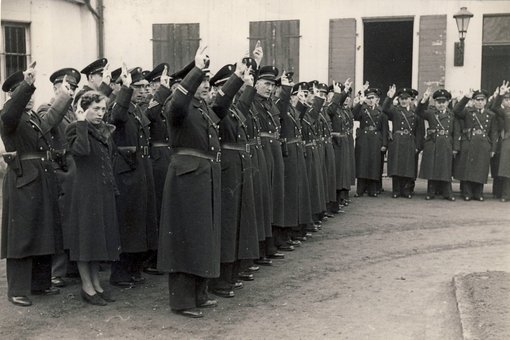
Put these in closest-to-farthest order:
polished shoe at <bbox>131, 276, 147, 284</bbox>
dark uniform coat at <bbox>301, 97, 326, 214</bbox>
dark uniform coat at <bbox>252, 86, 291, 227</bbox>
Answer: polished shoe at <bbox>131, 276, 147, 284</bbox> < dark uniform coat at <bbox>252, 86, 291, 227</bbox> < dark uniform coat at <bbox>301, 97, 326, 214</bbox>

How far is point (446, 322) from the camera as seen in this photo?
529cm

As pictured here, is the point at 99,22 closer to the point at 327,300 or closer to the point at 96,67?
the point at 96,67

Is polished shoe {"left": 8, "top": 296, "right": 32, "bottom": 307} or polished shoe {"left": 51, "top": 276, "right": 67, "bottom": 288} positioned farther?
polished shoe {"left": 51, "top": 276, "right": 67, "bottom": 288}

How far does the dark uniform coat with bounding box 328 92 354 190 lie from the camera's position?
10.9 m

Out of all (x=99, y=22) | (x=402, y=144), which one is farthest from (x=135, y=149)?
(x=99, y=22)

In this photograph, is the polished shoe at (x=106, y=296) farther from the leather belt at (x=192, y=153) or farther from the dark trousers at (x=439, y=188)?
the dark trousers at (x=439, y=188)

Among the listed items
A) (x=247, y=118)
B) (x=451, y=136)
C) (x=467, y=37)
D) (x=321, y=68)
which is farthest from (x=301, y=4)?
(x=247, y=118)

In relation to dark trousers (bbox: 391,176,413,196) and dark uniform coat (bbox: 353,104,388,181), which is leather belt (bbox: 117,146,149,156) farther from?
dark trousers (bbox: 391,176,413,196)

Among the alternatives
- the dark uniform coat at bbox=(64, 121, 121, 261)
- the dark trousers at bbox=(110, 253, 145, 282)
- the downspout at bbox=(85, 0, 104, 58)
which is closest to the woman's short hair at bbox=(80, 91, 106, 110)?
the dark uniform coat at bbox=(64, 121, 121, 261)

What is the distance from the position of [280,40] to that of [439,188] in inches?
223

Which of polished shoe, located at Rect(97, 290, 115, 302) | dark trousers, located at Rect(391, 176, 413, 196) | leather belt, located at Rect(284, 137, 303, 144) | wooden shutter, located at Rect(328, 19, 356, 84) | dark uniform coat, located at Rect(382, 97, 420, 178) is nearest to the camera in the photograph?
polished shoe, located at Rect(97, 290, 115, 302)

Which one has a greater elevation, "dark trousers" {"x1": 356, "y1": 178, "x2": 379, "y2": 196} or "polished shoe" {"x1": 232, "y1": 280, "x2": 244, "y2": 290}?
"dark trousers" {"x1": 356, "y1": 178, "x2": 379, "y2": 196}

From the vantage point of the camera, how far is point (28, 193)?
19.1 feet

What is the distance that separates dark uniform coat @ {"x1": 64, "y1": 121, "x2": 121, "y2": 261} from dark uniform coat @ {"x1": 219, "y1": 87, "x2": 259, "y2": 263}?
40.2 inches
